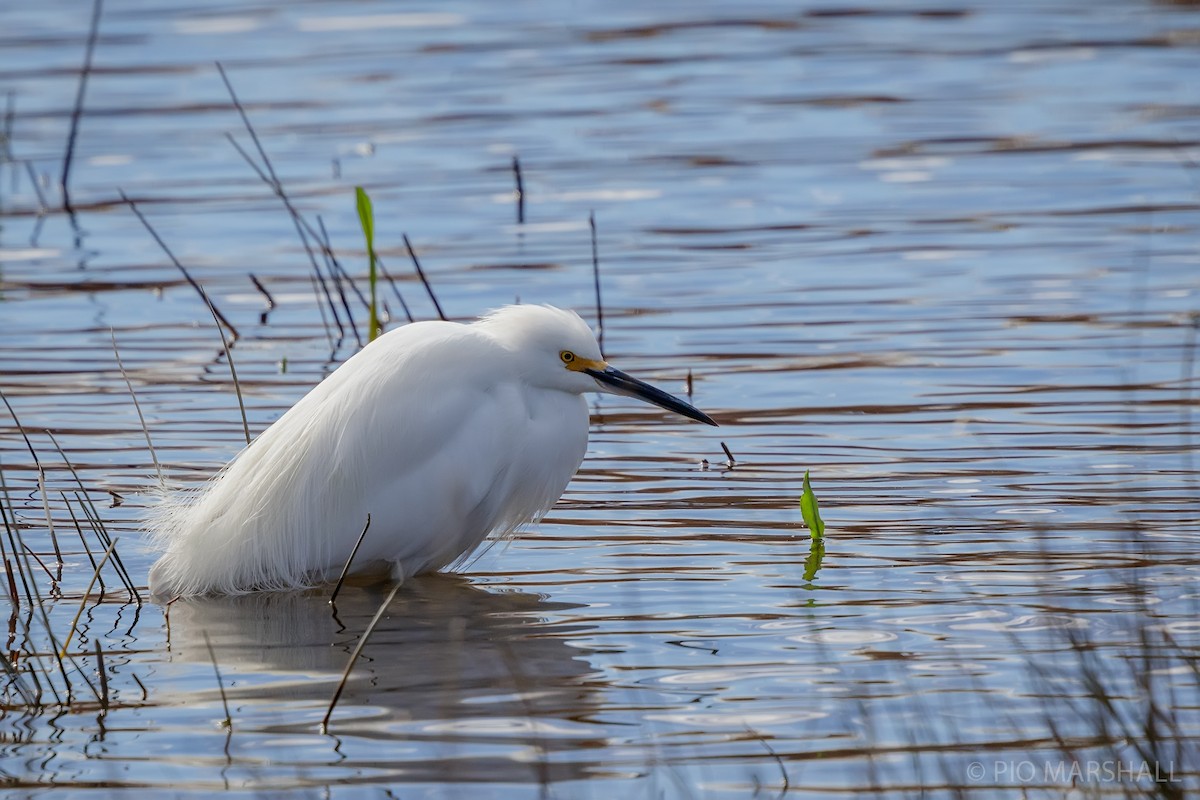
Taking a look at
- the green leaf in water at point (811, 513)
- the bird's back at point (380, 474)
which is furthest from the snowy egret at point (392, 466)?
the green leaf in water at point (811, 513)

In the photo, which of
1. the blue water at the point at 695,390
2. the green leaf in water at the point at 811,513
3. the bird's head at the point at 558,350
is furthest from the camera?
the bird's head at the point at 558,350

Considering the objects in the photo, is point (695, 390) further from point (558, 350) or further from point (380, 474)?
point (380, 474)

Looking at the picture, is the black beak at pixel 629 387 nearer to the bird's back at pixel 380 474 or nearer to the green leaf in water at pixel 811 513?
the bird's back at pixel 380 474

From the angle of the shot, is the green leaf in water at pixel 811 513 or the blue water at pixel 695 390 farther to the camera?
the green leaf in water at pixel 811 513

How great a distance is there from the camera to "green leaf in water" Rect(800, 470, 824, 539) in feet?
16.8

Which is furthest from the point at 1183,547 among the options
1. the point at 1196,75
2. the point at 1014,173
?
the point at 1196,75

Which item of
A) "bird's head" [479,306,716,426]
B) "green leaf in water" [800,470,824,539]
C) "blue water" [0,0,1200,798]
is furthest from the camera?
"bird's head" [479,306,716,426]

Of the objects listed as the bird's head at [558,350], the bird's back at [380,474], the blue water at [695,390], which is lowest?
the blue water at [695,390]

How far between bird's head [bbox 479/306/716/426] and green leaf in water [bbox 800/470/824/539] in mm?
581

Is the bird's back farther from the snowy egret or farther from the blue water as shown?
the blue water

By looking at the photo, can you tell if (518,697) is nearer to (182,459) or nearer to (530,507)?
(530,507)

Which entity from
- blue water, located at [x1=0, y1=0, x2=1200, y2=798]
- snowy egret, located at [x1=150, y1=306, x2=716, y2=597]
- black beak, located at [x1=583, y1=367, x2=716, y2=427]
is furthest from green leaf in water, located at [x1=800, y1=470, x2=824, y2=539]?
snowy egret, located at [x1=150, y1=306, x2=716, y2=597]

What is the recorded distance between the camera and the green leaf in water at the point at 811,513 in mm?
5129

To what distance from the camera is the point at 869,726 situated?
11.2 feet
